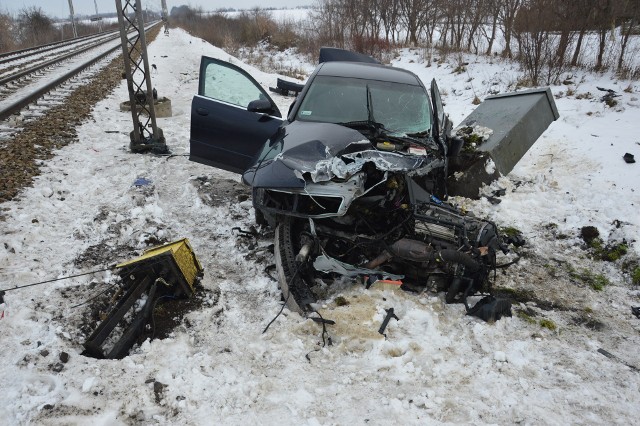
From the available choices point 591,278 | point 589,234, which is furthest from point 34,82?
point 591,278

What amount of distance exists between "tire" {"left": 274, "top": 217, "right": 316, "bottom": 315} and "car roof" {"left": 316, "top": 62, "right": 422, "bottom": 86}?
2193mm

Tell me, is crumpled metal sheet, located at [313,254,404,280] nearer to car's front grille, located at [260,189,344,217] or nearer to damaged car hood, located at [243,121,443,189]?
car's front grille, located at [260,189,344,217]

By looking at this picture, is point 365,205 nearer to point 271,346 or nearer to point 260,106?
point 271,346

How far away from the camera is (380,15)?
21344mm

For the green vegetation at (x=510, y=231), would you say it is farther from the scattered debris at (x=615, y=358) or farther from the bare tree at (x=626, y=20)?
the bare tree at (x=626, y=20)

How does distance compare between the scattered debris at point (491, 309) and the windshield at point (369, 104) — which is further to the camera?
the windshield at point (369, 104)

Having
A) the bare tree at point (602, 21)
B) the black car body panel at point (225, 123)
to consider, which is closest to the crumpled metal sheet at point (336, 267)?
the black car body panel at point (225, 123)

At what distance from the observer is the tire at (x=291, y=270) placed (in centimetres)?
Answer: 337

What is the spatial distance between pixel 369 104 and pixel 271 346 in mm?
2822

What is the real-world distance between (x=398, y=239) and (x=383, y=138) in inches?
46.0

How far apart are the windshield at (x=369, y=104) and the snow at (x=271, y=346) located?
1.56m

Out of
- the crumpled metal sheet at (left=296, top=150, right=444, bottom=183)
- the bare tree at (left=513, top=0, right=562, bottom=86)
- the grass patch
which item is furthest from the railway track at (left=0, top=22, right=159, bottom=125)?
the bare tree at (left=513, top=0, right=562, bottom=86)

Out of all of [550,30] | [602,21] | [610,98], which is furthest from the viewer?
[550,30]

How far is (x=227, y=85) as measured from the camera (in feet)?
17.8
